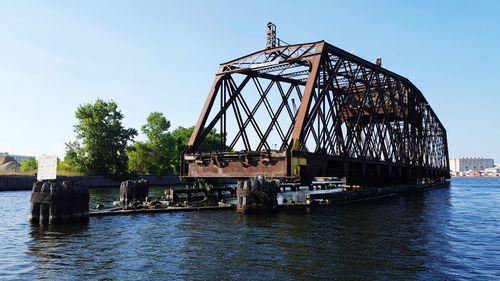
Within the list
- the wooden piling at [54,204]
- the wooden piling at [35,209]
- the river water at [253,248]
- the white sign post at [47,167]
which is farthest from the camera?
the wooden piling at [35,209]

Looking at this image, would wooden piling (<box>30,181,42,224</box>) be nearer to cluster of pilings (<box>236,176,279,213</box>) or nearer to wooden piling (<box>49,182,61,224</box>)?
wooden piling (<box>49,182,61,224</box>)

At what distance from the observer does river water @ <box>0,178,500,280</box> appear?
1363cm

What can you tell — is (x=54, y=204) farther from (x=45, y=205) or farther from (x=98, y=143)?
(x=98, y=143)

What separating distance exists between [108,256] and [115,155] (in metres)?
69.3

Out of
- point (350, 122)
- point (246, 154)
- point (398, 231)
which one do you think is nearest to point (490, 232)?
point (398, 231)

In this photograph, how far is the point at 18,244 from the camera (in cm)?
1864

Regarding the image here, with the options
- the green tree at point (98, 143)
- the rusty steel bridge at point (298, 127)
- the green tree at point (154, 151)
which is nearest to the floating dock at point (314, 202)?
the rusty steel bridge at point (298, 127)

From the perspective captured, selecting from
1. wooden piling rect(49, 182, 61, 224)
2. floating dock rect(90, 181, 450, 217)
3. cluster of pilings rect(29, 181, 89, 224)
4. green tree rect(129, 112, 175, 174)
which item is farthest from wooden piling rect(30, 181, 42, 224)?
green tree rect(129, 112, 175, 174)

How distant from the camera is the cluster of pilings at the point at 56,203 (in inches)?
947

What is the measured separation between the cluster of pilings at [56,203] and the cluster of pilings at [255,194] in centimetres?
1115

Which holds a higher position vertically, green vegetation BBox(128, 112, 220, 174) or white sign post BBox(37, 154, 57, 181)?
green vegetation BBox(128, 112, 220, 174)

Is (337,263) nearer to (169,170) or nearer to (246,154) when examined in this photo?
(246,154)

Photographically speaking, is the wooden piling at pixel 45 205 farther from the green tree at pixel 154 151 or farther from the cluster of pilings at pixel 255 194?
the green tree at pixel 154 151

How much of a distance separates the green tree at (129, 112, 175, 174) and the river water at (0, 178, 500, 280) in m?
71.8
